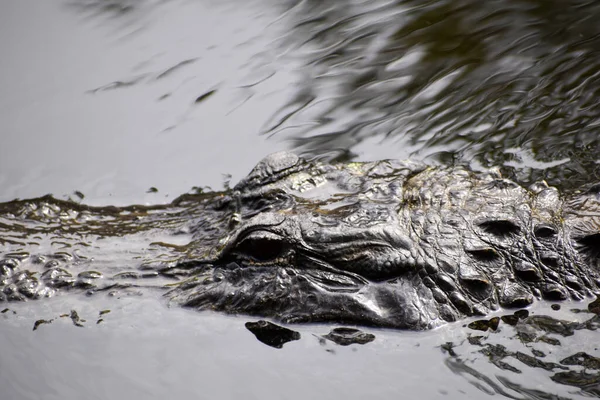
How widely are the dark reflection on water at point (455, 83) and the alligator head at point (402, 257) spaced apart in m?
0.94

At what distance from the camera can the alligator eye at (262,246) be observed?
10.8ft

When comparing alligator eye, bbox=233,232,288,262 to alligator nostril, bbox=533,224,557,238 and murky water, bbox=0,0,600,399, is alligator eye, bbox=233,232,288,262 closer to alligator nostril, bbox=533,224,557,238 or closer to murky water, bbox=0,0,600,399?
murky water, bbox=0,0,600,399

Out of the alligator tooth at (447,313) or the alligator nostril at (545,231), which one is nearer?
the alligator tooth at (447,313)

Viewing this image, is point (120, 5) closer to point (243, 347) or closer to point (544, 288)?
point (243, 347)

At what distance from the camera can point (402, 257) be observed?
315 cm

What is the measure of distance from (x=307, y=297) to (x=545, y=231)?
1190 mm

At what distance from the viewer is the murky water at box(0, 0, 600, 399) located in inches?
125

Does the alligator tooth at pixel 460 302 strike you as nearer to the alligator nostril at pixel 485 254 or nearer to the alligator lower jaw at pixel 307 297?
the alligator lower jaw at pixel 307 297

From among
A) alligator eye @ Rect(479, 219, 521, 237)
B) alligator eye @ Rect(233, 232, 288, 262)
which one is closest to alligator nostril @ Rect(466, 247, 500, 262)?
alligator eye @ Rect(479, 219, 521, 237)

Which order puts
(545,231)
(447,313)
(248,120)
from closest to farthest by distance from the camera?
(447,313) < (545,231) < (248,120)

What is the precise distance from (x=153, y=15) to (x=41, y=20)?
3.79 ft

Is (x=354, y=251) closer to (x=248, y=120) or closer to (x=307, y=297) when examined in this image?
(x=307, y=297)

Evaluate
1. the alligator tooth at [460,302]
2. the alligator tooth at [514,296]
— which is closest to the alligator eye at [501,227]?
the alligator tooth at [514,296]

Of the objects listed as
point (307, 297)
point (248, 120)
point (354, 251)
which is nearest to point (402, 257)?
point (354, 251)
